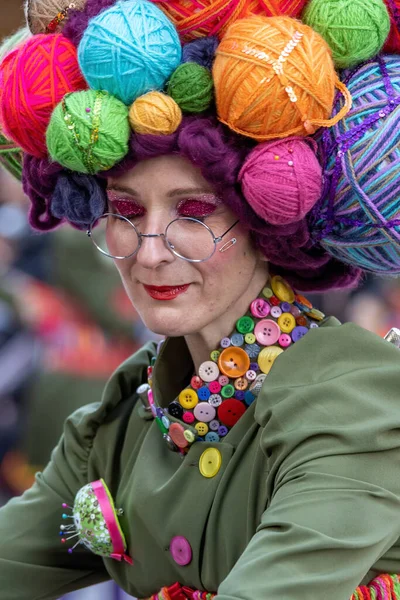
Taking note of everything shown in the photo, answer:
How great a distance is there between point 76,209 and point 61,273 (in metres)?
1.75

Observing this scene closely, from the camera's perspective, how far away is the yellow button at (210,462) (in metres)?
1.64

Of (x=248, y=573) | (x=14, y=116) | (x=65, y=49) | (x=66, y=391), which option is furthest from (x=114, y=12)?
(x=66, y=391)

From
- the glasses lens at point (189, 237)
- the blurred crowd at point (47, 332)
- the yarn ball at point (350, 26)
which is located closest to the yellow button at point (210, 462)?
the glasses lens at point (189, 237)

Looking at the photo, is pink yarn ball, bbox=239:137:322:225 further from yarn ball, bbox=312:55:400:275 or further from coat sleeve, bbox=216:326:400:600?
coat sleeve, bbox=216:326:400:600

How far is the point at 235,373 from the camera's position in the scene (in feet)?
A: 5.51

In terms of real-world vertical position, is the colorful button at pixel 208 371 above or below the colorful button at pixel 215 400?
above

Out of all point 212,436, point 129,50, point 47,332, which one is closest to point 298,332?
point 212,436

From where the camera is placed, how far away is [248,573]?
130cm

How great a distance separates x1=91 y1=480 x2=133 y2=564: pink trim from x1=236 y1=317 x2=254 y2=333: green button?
393 mm

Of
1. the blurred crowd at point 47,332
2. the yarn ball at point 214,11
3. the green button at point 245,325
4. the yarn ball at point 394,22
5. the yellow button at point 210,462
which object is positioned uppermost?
the yarn ball at point 214,11

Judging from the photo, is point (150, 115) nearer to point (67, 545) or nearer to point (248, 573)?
point (248, 573)

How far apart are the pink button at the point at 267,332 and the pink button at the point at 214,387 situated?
0.34ft

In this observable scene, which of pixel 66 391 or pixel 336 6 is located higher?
pixel 336 6

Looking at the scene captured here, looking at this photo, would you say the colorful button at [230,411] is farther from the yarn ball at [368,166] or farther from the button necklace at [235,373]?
the yarn ball at [368,166]
